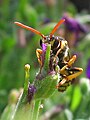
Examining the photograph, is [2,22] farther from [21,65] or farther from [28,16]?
[21,65]

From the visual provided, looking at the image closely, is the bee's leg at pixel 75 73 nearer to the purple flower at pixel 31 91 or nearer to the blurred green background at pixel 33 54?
the purple flower at pixel 31 91

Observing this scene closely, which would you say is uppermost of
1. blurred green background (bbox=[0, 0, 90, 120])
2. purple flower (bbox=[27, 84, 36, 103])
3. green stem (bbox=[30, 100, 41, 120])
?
blurred green background (bbox=[0, 0, 90, 120])

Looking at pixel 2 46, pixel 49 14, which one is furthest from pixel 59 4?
pixel 2 46

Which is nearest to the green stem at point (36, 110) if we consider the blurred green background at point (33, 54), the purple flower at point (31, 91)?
the purple flower at point (31, 91)

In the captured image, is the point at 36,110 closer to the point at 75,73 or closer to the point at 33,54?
the point at 75,73

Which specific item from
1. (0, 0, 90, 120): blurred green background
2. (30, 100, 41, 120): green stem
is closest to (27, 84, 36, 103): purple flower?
(30, 100, 41, 120): green stem

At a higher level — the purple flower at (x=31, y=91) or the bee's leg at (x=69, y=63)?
the bee's leg at (x=69, y=63)

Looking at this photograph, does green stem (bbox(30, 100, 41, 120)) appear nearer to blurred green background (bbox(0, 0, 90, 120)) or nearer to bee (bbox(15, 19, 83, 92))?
bee (bbox(15, 19, 83, 92))

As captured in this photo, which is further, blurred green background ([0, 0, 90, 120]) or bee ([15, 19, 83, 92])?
blurred green background ([0, 0, 90, 120])

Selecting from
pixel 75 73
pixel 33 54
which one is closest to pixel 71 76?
pixel 75 73
